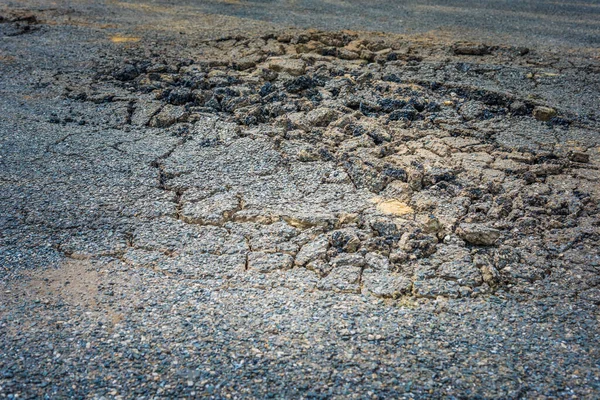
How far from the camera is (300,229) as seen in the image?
9.45 ft

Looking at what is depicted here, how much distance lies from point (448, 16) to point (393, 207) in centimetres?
506

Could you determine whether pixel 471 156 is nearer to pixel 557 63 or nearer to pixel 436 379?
pixel 436 379

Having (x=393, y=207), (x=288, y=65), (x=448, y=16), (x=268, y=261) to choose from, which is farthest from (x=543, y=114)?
(x=448, y=16)

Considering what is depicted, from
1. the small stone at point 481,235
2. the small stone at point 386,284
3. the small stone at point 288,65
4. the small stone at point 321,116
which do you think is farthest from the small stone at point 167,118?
the small stone at point 481,235

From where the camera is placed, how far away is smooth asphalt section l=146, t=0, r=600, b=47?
247 inches

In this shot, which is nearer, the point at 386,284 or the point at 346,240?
the point at 386,284

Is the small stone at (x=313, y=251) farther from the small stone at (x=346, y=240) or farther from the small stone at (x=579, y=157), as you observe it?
the small stone at (x=579, y=157)

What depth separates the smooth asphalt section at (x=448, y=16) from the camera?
6266 millimetres

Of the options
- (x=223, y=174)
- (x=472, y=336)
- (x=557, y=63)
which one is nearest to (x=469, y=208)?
(x=472, y=336)

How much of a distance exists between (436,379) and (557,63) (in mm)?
4309

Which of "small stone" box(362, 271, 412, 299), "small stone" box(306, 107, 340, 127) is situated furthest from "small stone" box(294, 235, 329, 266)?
"small stone" box(306, 107, 340, 127)

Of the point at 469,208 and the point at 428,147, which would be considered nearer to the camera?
the point at 469,208

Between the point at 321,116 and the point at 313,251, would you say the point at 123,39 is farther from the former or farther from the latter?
the point at 313,251

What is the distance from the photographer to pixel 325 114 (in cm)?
399
